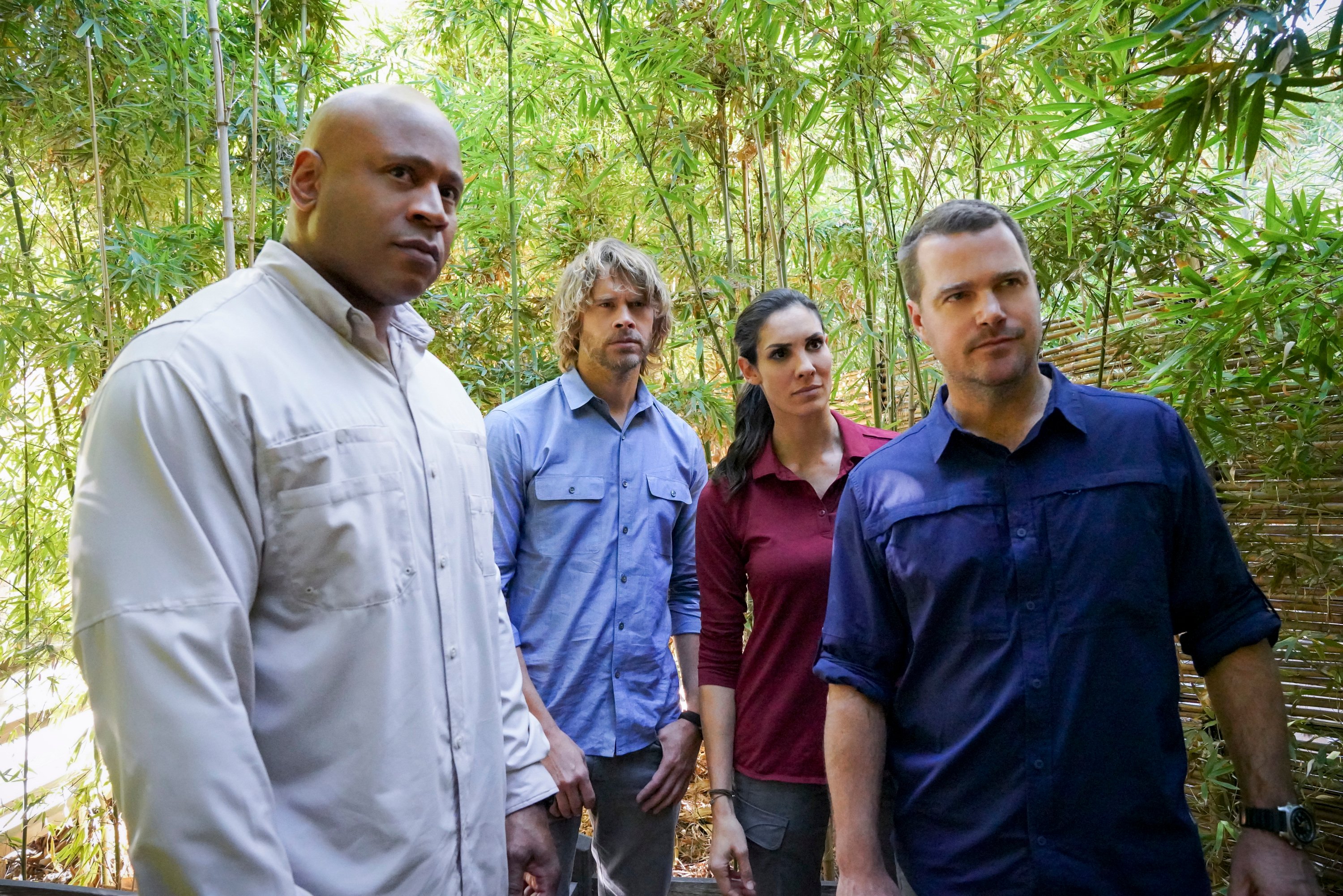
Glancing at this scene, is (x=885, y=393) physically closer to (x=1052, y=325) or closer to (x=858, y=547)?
(x=1052, y=325)

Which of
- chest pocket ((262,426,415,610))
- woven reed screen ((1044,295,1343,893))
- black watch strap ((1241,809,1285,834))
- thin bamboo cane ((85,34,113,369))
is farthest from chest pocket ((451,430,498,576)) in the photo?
woven reed screen ((1044,295,1343,893))

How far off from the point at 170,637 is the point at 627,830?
4.11ft

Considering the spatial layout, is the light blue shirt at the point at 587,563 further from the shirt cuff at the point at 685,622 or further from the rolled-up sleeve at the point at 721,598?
the rolled-up sleeve at the point at 721,598

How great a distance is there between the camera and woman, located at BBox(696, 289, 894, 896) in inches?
68.5

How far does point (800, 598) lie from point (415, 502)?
0.82 meters

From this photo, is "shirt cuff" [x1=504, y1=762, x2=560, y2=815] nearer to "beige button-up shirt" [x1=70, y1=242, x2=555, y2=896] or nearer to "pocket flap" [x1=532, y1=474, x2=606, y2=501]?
"beige button-up shirt" [x1=70, y1=242, x2=555, y2=896]

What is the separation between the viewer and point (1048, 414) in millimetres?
1318

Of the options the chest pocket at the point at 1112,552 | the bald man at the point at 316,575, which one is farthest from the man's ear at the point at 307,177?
the chest pocket at the point at 1112,552

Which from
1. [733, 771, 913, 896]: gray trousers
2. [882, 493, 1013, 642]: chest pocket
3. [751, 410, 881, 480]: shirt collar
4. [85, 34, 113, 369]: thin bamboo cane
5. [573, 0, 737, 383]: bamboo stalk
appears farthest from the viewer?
[573, 0, 737, 383]: bamboo stalk

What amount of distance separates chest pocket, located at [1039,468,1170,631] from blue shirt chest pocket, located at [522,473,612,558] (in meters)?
0.98

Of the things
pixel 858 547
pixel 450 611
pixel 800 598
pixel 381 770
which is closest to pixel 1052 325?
pixel 800 598

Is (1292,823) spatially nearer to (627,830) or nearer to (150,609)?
(627,830)

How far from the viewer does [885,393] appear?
2.83 metres

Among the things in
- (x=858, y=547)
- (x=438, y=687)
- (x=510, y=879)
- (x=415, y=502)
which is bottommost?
(x=510, y=879)
